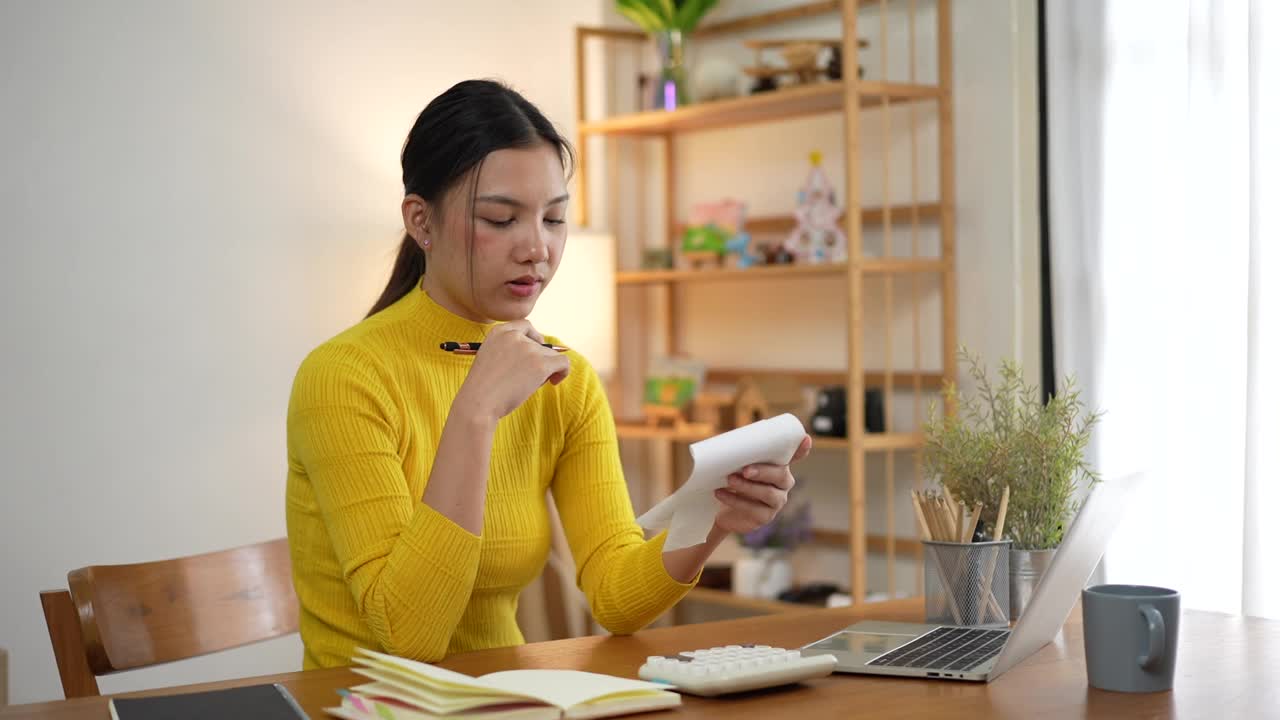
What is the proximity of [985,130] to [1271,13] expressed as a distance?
782 millimetres

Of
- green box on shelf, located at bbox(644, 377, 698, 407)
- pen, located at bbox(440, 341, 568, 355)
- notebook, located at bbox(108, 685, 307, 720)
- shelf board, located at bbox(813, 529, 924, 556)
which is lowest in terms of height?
shelf board, located at bbox(813, 529, 924, 556)

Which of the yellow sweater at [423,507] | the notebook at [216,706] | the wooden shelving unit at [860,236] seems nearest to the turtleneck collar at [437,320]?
the yellow sweater at [423,507]

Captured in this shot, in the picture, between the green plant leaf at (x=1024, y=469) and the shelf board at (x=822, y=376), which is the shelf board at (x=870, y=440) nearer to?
the shelf board at (x=822, y=376)

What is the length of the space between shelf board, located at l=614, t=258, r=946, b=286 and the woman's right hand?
2013mm

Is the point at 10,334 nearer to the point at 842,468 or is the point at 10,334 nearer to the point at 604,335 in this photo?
the point at 604,335

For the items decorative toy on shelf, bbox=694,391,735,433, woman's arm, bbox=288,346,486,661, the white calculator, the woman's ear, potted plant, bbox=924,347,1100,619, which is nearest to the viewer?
the white calculator

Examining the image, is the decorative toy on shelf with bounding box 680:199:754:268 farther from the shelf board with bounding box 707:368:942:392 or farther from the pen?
the pen

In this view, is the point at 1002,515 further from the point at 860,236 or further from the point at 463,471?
the point at 860,236

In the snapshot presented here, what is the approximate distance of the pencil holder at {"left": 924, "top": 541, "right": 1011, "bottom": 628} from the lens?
153 cm

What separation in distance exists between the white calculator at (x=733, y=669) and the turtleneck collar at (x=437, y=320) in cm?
61

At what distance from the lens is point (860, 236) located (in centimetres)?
352

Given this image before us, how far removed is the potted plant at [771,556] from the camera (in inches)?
148

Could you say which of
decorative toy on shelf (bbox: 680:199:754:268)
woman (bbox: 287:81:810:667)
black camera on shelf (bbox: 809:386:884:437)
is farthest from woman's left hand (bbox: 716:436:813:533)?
decorative toy on shelf (bbox: 680:199:754:268)

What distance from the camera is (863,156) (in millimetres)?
3775
